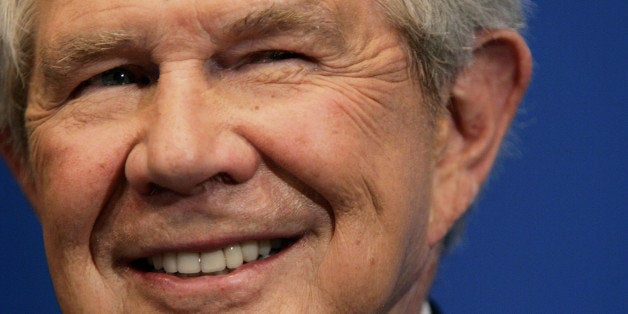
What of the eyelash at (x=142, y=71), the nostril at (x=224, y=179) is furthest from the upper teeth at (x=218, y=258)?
the eyelash at (x=142, y=71)

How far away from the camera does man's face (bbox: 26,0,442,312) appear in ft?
4.65

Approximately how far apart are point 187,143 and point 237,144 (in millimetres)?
73

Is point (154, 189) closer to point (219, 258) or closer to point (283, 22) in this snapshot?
point (219, 258)

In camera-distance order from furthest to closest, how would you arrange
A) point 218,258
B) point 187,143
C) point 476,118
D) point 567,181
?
point 567,181
point 476,118
point 218,258
point 187,143

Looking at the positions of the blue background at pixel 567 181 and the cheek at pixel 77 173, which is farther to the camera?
the blue background at pixel 567 181

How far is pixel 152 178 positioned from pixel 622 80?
121 centimetres

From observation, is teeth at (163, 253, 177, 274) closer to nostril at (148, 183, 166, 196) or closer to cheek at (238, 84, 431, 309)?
nostril at (148, 183, 166, 196)

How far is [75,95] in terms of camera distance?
1.58 m

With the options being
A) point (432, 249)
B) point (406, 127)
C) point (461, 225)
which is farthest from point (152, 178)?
point (461, 225)

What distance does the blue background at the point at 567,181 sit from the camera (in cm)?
221

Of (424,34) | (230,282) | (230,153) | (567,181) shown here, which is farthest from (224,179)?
(567,181)

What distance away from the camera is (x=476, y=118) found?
5.50 feet

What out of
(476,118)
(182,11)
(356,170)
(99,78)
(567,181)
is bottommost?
(567,181)

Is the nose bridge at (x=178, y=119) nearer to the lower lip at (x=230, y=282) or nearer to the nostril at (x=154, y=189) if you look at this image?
the nostril at (x=154, y=189)
